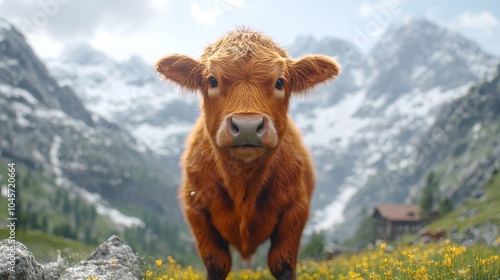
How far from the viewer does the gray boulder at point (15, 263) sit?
5799 millimetres

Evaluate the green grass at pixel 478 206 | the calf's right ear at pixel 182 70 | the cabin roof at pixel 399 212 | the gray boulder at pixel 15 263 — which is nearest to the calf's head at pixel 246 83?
the calf's right ear at pixel 182 70

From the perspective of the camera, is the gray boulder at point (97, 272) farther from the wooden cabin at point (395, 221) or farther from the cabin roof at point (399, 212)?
the cabin roof at point (399, 212)

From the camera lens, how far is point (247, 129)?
20.6ft

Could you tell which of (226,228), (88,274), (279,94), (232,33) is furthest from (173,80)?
(88,274)

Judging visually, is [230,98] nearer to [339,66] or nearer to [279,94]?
[279,94]

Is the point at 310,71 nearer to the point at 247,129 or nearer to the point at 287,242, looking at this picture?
the point at 247,129

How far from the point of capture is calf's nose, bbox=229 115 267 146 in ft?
20.6

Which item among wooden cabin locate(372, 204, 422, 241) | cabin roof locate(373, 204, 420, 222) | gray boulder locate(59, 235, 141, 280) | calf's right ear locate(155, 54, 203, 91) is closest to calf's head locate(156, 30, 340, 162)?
calf's right ear locate(155, 54, 203, 91)

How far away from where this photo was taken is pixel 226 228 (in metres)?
7.92

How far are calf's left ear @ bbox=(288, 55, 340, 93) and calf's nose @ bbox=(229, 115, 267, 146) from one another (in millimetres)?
1754

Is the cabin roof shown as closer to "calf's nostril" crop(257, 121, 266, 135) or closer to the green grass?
the green grass

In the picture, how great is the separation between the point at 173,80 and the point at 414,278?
4813 mm

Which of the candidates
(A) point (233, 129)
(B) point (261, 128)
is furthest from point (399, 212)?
(A) point (233, 129)

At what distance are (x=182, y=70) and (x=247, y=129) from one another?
2.25m
